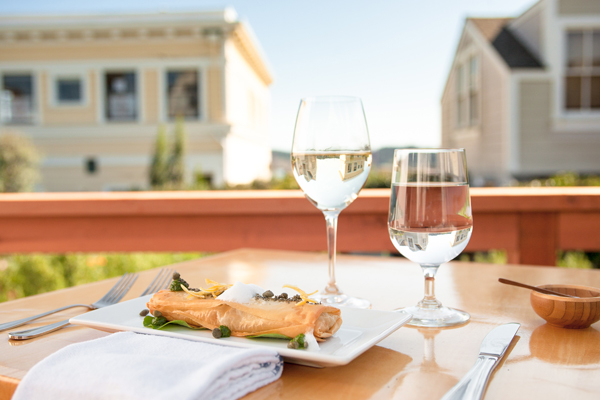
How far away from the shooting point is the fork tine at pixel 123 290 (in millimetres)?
896

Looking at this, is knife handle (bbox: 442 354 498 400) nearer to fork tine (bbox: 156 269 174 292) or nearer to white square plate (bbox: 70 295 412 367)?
white square plate (bbox: 70 295 412 367)

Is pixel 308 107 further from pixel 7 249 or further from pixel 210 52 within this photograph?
pixel 210 52

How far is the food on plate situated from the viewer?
589 mm

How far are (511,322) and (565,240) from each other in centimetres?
117

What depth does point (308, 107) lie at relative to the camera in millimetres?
912

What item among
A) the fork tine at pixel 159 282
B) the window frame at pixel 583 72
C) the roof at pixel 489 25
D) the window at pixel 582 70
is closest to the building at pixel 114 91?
the roof at pixel 489 25

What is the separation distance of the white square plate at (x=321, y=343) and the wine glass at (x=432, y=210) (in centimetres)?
12

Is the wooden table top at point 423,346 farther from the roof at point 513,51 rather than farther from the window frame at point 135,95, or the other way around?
the window frame at point 135,95

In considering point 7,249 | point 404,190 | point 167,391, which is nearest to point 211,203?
point 7,249

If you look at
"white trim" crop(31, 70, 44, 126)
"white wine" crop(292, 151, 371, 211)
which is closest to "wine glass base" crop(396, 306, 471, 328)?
"white wine" crop(292, 151, 371, 211)

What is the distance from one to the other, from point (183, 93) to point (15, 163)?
175 inches

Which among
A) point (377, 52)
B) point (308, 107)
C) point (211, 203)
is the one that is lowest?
point (211, 203)

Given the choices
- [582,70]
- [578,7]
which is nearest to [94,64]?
[578,7]

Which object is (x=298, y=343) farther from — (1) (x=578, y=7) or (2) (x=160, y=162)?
(2) (x=160, y=162)
